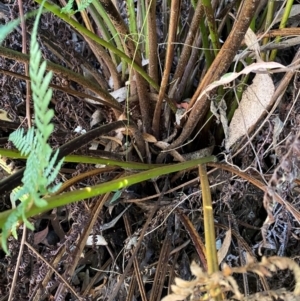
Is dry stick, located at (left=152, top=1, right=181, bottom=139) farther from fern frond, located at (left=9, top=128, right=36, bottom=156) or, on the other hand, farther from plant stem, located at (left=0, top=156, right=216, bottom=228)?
fern frond, located at (left=9, top=128, right=36, bottom=156)

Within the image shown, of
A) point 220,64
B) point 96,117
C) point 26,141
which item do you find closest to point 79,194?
point 26,141

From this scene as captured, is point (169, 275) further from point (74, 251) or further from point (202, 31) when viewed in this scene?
point (202, 31)

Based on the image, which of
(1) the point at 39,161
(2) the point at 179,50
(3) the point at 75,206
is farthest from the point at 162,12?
(1) the point at 39,161

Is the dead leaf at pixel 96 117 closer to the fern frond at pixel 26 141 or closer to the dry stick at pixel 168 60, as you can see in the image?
the dry stick at pixel 168 60

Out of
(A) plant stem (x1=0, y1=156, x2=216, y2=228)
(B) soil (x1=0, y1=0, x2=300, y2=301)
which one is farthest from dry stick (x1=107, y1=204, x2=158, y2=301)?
(A) plant stem (x1=0, y1=156, x2=216, y2=228)

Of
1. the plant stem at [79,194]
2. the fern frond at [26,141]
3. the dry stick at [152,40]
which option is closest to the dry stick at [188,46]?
the dry stick at [152,40]
